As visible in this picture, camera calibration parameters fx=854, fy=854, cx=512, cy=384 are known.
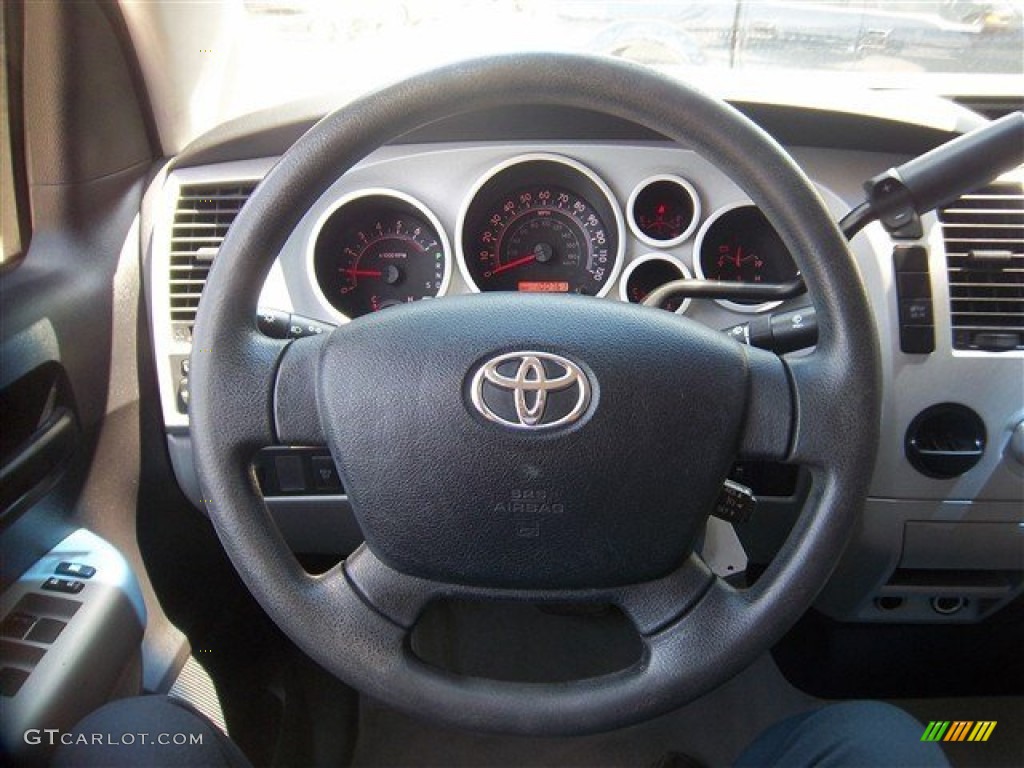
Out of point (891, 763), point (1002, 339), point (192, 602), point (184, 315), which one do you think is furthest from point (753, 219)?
A: point (192, 602)

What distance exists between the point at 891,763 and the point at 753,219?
2.73ft

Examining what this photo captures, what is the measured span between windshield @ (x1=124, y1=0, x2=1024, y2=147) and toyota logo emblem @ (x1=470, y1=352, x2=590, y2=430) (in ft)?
2.58

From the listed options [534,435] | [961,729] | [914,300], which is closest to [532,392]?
[534,435]

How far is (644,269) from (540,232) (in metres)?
0.19

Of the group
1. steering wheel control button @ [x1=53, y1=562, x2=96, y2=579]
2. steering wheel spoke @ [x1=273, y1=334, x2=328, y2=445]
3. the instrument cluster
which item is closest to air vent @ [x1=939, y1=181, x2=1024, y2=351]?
the instrument cluster

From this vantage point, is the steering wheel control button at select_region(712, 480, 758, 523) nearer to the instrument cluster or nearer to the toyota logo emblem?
the toyota logo emblem

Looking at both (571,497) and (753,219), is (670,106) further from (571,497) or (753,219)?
(753,219)

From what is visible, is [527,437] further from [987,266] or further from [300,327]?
[987,266]

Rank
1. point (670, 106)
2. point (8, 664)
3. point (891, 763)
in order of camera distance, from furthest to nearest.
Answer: point (8, 664) → point (891, 763) → point (670, 106)

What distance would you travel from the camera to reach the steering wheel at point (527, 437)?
0.80 metres

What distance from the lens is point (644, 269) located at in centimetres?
142

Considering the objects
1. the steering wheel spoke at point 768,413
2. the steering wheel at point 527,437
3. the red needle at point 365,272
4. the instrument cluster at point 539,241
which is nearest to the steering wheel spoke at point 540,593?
the steering wheel at point 527,437

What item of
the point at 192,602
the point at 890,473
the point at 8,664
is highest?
the point at 890,473

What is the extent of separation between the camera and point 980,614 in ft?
5.26
